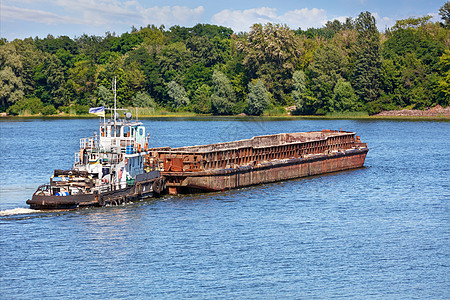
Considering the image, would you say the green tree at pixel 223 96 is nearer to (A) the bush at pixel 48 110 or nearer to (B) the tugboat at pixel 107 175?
(A) the bush at pixel 48 110

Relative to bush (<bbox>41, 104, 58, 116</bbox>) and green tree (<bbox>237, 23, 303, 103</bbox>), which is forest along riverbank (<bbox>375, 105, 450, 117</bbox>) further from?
bush (<bbox>41, 104, 58, 116</bbox>)

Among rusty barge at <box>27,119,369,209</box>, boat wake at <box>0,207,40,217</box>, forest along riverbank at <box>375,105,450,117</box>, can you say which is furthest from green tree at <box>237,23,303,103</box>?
boat wake at <box>0,207,40,217</box>

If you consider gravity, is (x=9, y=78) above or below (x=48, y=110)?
above

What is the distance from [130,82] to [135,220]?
137 m

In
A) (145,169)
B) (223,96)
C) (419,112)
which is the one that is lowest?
(145,169)

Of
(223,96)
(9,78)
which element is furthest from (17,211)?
(9,78)

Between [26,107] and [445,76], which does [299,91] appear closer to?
[445,76]

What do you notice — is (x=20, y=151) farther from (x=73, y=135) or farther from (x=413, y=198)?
(x=413, y=198)

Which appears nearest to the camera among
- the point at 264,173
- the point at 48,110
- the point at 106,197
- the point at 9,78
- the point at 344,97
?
the point at 106,197

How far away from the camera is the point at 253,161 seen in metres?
59.5

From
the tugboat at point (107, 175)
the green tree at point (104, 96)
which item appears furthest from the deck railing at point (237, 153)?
the green tree at point (104, 96)

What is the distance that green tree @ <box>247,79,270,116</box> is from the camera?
163 meters

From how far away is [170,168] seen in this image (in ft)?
172

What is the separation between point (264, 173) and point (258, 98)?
4107 inches
